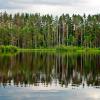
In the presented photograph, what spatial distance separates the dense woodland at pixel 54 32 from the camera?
14288 cm

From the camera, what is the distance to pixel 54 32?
525ft

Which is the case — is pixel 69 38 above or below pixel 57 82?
above

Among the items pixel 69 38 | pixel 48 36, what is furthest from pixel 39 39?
pixel 69 38

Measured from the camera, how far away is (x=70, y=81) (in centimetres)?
3136

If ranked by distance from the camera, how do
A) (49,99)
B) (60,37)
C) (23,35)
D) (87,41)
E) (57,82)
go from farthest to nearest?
(60,37) < (23,35) < (87,41) < (57,82) < (49,99)

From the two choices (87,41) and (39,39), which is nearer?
(87,41)

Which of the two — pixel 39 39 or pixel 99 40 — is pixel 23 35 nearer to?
pixel 39 39

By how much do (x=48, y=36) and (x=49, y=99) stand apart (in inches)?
5175

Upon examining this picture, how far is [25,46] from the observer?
153125 mm

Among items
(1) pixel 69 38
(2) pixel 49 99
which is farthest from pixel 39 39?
(2) pixel 49 99

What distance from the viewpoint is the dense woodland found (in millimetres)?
142875

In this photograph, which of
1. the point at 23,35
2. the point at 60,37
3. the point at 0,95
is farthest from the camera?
the point at 60,37

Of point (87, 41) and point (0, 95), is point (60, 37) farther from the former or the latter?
point (0, 95)

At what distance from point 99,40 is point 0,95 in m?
121
